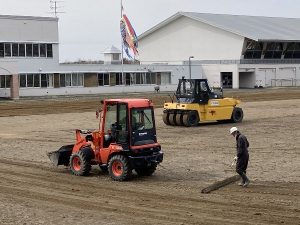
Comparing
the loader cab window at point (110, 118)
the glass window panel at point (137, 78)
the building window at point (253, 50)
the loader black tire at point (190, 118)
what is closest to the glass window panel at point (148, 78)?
the glass window panel at point (137, 78)

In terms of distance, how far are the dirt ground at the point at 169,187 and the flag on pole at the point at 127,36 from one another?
43.2 metres

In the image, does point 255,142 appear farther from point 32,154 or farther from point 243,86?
point 243,86

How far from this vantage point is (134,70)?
70750 millimetres

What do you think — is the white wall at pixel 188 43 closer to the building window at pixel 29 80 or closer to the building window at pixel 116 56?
the building window at pixel 116 56

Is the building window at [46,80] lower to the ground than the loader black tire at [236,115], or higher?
higher

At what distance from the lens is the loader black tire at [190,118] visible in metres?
30.7

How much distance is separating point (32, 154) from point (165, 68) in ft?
176

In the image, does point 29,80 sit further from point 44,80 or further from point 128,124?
point 128,124

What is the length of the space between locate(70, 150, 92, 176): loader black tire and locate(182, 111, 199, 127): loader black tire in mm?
14093

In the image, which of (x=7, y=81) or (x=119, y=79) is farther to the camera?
(x=119, y=79)

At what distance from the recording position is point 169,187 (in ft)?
49.8

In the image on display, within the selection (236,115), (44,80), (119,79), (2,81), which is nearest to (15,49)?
(44,80)

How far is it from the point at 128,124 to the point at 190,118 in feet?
49.6

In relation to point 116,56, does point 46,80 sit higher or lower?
lower
